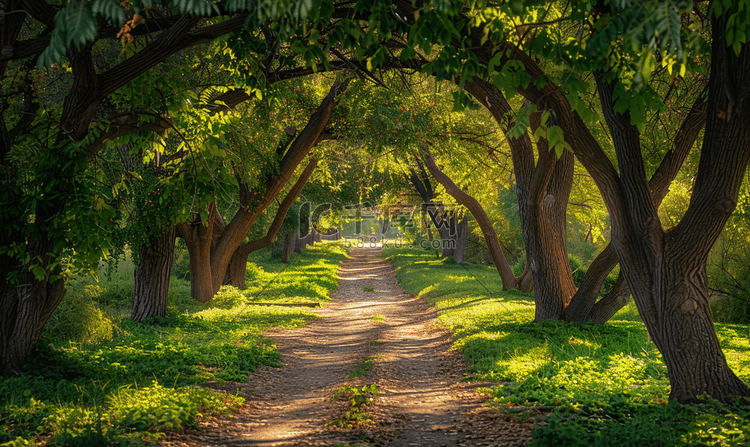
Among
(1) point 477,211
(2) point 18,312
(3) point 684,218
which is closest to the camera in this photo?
(3) point 684,218

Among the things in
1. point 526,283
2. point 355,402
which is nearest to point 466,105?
point 355,402

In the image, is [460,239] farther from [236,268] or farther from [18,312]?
[18,312]

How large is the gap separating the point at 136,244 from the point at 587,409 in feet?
31.6

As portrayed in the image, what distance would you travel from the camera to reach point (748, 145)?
5676mm

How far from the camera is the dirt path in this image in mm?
5738

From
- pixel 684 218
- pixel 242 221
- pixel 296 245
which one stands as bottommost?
pixel 296 245

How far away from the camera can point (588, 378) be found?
7609mm

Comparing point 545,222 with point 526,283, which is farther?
point 526,283

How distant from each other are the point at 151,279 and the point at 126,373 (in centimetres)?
577

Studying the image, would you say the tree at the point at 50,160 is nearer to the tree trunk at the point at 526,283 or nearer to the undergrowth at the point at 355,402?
the undergrowth at the point at 355,402

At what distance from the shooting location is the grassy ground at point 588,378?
16.4 ft

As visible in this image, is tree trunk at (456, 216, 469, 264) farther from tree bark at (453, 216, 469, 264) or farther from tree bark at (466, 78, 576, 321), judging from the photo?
tree bark at (466, 78, 576, 321)

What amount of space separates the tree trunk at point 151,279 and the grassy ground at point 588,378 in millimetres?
6886

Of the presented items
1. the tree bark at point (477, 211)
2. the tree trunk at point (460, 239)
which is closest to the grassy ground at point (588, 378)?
the tree bark at point (477, 211)
